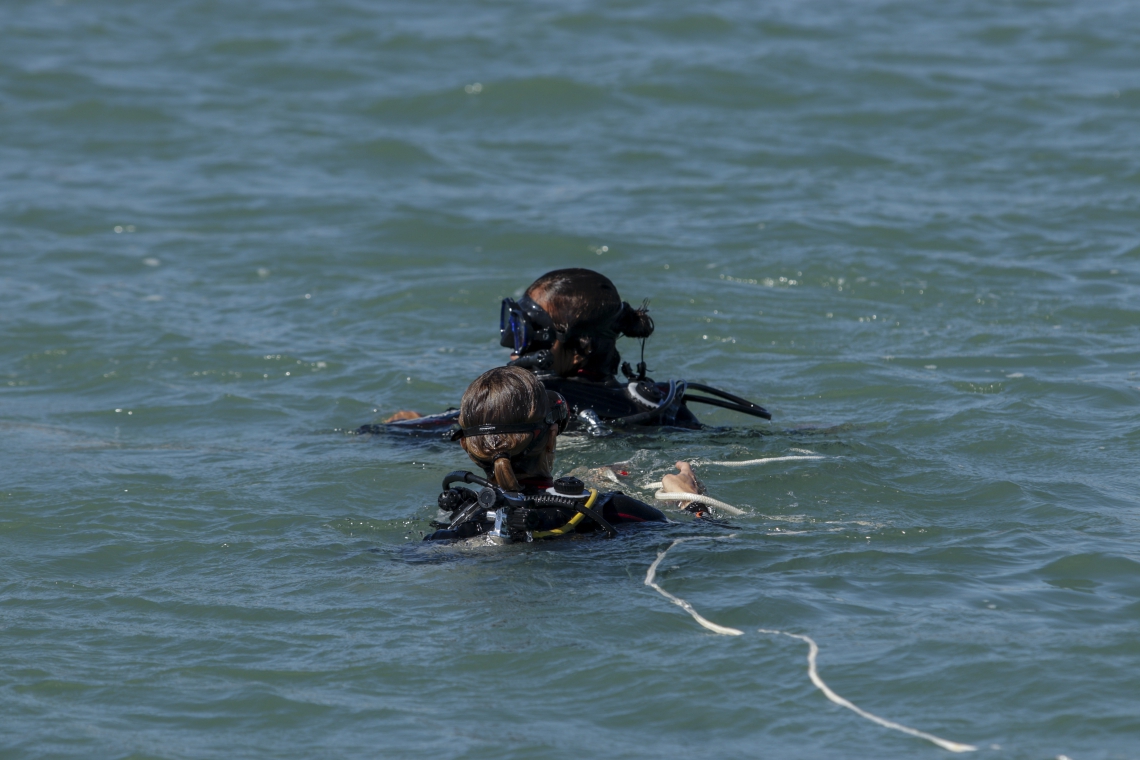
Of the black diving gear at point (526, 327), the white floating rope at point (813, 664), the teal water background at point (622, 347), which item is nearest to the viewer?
the white floating rope at point (813, 664)

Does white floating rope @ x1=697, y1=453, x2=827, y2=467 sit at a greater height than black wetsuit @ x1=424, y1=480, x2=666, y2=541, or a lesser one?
lesser

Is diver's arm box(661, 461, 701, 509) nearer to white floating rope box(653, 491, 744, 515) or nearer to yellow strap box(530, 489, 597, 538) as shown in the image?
white floating rope box(653, 491, 744, 515)

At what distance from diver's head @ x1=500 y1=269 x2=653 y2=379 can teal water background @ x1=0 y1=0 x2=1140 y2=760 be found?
525mm

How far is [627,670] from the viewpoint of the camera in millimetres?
4359

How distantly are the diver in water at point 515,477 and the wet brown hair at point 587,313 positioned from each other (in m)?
1.43

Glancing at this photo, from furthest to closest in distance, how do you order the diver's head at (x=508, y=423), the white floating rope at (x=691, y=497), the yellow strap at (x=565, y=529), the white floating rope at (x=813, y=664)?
the white floating rope at (x=691, y=497)
the yellow strap at (x=565, y=529)
the diver's head at (x=508, y=423)
the white floating rope at (x=813, y=664)

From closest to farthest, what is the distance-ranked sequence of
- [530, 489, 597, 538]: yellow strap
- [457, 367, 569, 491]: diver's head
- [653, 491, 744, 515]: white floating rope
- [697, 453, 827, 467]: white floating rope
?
[457, 367, 569, 491]: diver's head → [530, 489, 597, 538]: yellow strap → [653, 491, 744, 515]: white floating rope → [697, 453, 827, 467]: white floating rope

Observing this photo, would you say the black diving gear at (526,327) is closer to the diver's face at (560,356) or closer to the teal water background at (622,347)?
the diver's face at (560,356)

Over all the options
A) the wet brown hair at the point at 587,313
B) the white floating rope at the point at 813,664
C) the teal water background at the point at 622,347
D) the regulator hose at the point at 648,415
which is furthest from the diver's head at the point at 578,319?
the white floating rope at the point at 813,664

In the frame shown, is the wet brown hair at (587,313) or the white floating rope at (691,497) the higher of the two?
the wet brown hair at (587,313)

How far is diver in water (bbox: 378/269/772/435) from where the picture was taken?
6586 mm

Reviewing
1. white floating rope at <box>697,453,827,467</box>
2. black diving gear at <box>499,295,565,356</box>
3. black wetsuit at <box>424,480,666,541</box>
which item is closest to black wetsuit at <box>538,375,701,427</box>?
black diving gear at <box>499,295,565,356</box>

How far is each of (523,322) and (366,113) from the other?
34.1 ft

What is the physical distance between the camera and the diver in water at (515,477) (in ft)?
16.3
